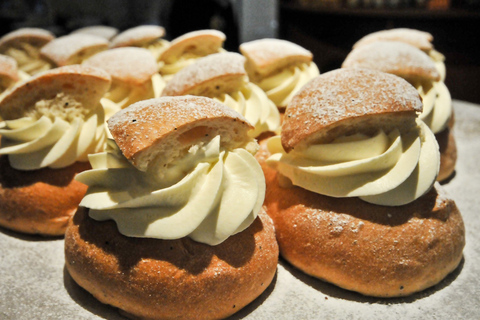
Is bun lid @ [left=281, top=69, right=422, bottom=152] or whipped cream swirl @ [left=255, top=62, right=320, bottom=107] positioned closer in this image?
bun lid @ [left=281, top=69, right=422, bottom=152]

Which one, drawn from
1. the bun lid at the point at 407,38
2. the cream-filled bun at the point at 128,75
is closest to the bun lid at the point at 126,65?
the cream-filled bun at the point at 128,75

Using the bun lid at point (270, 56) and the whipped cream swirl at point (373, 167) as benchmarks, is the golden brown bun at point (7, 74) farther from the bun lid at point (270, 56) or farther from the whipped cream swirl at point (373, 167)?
the whipped cream swirl at point (373, 167)

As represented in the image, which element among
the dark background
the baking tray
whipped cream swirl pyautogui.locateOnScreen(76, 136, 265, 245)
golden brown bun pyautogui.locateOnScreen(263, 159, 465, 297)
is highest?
whipped cream swirl pyautogui.locateOnScreen(76, 136, 265, 245)

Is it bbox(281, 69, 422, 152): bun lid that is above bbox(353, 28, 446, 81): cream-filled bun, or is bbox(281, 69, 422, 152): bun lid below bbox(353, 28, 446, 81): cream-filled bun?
above

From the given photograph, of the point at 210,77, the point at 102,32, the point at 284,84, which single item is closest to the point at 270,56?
the point at 284,84

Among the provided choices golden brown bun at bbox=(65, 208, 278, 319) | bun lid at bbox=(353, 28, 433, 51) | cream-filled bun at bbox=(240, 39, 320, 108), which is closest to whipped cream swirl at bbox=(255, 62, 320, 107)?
cream-filled bun at bbox=(240, 39, 320, 108)

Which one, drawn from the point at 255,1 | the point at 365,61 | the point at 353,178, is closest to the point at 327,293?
the point at 353,178

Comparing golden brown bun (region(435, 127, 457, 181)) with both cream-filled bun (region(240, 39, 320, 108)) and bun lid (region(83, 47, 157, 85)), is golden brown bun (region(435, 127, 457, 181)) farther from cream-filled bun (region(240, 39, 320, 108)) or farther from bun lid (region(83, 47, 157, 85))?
bun lid (region(83, 47, 157, 85))
